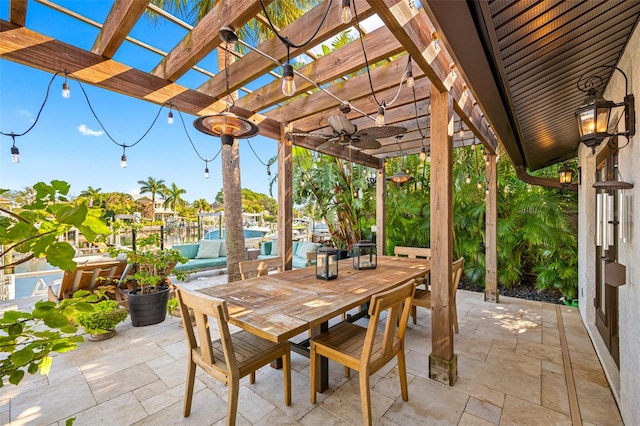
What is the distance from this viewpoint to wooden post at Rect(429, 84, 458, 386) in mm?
2311

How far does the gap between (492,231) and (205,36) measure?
4.56 meters

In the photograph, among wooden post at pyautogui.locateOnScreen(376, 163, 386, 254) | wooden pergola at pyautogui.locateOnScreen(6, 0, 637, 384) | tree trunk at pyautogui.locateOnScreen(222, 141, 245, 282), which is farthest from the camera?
wooden post at pyautogui.locateOnScreen(376, 163, 386, 254)

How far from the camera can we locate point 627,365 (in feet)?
5.74

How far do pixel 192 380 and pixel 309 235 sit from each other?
706 cm

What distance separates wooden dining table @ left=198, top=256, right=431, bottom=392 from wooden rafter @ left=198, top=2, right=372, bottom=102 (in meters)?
1.91

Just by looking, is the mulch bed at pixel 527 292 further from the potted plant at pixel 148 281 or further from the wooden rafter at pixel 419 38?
the potted plant at pixel 148 281

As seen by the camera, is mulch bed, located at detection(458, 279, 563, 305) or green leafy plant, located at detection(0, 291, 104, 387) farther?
mulch bed, located at detection(458, 279, 563, 305)

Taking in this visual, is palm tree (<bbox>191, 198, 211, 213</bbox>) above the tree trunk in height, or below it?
above

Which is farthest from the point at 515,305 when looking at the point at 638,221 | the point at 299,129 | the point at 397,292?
the point at 299,129

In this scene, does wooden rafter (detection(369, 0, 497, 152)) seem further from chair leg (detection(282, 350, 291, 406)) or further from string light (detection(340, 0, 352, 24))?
chair leg (detection(282, 350, 291, 406))

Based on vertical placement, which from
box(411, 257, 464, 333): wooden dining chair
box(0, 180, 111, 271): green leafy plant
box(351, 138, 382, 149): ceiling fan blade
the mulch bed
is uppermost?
box(351, 138, 382, 149): ceiling fan blade

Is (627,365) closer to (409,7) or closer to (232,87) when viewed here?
(409,7)

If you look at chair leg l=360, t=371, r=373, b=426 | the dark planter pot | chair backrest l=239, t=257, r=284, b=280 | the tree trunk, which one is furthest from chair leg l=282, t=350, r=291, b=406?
the tree trunk

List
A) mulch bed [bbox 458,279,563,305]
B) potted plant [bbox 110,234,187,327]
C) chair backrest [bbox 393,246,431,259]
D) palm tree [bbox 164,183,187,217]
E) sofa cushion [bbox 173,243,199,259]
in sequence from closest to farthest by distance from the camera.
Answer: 1. potted plant [bbox 110,234,187,327]
2. chair backrest [bbox 393,246,431,259]
3. mulch bed [bbox 458,279,563,305]
4. sofa cushion [bbox 173,243,199,259]
5. palm tree [bbox 164,183,187,217]
